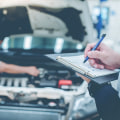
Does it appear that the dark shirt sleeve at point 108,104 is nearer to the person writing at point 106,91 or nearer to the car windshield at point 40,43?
the person writing at point 106,91

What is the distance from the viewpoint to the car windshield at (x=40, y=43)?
2.01 metres

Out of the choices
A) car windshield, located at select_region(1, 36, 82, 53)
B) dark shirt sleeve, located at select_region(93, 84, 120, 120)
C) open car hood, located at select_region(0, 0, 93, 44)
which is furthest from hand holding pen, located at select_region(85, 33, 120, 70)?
car windshield, located at select_region(1, 36, 82, 53)

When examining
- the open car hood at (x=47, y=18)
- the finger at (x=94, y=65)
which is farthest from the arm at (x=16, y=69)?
the finger at (x=94, y=65)

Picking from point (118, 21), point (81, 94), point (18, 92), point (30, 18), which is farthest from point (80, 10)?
point (118, 21)

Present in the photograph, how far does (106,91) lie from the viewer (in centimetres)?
86

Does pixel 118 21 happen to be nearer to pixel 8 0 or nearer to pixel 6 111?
pixel 8 0

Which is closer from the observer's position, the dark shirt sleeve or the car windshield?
the dark shirt sleeve

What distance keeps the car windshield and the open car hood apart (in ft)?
0.20

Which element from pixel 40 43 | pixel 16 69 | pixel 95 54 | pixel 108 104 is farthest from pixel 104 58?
pixel 40 43

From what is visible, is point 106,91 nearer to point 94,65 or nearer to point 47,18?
point 94,65

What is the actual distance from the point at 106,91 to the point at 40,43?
132 centimetres

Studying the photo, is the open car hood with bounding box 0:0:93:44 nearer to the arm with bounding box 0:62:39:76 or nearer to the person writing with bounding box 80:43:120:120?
the arm with bounding box 0:62:39:76

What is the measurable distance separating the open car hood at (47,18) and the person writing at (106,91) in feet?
2.35

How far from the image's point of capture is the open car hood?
1.60m
